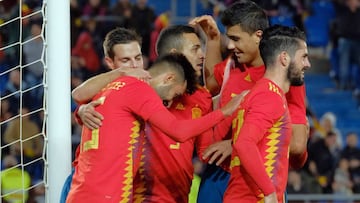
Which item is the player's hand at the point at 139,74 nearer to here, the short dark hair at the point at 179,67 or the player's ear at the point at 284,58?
the short dark hair at the point at 179,67

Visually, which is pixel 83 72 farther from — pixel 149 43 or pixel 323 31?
pixel 323 31

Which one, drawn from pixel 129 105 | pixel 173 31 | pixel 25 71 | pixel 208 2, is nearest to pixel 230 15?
pixel 173 31

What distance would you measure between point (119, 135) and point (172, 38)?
0.90 metres

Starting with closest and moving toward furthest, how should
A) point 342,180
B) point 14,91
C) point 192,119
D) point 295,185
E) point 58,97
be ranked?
point 192,119 → point 58,97 → point 14,91 → point 295,185 → point 342,180

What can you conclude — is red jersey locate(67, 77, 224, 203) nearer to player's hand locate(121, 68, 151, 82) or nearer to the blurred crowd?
Result: player's hand locate(121, 68, 151, 82)

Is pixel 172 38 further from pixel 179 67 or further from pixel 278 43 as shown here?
pixel 278 43

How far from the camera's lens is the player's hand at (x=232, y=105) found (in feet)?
15.2

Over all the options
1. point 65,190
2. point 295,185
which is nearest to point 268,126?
point 65,190

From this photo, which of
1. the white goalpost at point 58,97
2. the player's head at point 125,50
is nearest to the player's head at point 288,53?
the player's head at point 125,50

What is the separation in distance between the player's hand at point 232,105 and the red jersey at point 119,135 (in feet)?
0.10

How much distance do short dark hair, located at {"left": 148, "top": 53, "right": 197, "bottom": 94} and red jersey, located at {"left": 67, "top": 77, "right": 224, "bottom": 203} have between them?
0.73ft

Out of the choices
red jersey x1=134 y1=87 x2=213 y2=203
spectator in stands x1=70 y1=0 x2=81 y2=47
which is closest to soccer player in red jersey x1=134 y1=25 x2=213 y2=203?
red jersey x1=134 y1=87 x2=213 y2=203

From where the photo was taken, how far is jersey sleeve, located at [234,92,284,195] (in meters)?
4.41

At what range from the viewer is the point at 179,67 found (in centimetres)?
487
